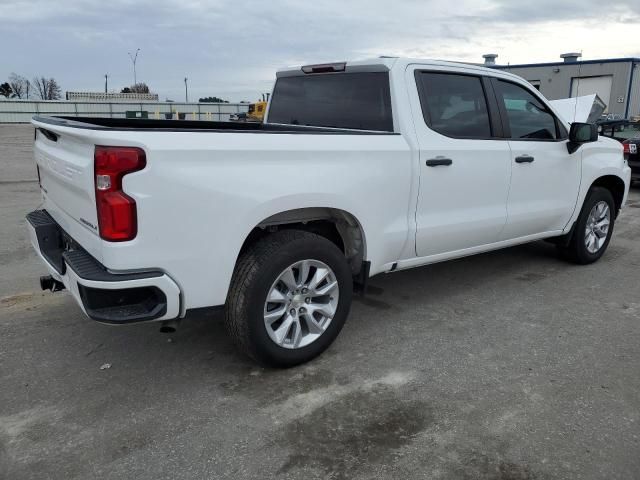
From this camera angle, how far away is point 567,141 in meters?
5.08

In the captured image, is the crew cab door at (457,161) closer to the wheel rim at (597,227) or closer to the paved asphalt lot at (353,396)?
the paved asphalt lot at (353,396)

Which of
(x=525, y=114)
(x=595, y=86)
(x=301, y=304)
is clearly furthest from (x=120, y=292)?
(x=595, y=86)

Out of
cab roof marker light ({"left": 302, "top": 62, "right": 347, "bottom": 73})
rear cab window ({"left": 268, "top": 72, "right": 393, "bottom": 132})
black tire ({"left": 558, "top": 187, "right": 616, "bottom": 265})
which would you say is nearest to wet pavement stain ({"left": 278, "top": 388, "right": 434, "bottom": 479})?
rear cab window ({"left": 268, "top": 72, "right": 393, "bottom": 132})

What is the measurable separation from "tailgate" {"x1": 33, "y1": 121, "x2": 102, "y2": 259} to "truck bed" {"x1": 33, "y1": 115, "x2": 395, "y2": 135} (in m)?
0.08

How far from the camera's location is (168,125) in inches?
168

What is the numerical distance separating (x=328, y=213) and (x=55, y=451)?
1977 mm

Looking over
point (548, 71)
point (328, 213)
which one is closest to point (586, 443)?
point (328, 213)

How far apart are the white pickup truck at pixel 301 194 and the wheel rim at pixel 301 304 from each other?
1cm

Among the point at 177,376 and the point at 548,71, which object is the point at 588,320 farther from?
the point at 548,71

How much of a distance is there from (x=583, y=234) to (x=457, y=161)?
2336 millimetres

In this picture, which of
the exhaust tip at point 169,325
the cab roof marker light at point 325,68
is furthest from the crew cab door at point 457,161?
the exhaust tip at point 169,325

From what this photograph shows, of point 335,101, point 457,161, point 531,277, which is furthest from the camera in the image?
point 531,277

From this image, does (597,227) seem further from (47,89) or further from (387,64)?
(47,89)

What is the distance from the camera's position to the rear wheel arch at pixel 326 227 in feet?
10.8
